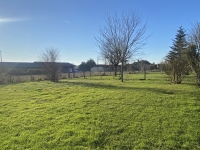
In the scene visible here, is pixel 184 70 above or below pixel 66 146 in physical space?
above

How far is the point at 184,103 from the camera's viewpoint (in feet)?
16.7

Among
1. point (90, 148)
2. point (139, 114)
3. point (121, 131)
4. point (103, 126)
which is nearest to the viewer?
point (90, 148)

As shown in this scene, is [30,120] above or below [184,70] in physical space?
below

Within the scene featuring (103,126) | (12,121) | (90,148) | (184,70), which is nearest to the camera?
(90,148)

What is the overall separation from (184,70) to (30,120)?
1057 cm

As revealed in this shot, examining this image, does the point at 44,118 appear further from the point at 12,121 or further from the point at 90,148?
the point at 90,148

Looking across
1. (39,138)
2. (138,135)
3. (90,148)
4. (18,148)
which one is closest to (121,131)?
(138,135)

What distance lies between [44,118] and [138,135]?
238cm

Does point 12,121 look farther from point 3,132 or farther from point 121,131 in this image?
point 121,131

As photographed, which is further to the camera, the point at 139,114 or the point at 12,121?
the point at 139,114

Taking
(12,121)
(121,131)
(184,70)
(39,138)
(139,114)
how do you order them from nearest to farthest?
(39,138) → (121,131) → (12,121) → (139,114) → (184,70)

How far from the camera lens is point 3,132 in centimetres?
329

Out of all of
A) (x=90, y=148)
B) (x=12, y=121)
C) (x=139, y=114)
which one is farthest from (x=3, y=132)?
(x=139, y=114)

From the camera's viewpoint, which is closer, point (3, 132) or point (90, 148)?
point (90, 148)
